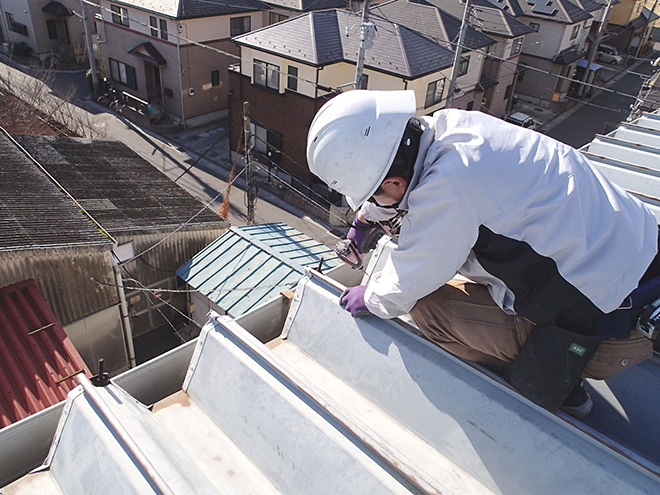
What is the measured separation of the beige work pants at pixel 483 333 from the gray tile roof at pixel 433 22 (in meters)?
20.9

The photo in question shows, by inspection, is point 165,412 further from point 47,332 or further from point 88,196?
point 88,196

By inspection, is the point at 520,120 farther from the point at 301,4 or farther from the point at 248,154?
the point at 248,154

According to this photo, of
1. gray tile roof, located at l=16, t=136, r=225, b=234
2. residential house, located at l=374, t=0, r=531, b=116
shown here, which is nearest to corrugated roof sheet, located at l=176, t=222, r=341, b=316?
gray tile roof, located at l=16, t=136, r=225, b=234

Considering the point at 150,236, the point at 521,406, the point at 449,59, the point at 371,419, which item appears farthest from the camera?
the point at 449,59

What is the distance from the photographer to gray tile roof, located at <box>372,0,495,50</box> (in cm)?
2233

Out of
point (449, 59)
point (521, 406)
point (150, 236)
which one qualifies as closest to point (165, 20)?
point (449, 59)

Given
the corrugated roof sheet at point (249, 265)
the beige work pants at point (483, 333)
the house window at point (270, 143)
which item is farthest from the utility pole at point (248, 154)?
the beige work pants at point (483, 333)

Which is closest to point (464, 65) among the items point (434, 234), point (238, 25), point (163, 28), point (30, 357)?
point (238, 25)

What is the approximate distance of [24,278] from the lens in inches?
311

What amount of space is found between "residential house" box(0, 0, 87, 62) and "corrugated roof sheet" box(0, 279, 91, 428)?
99.5 feet

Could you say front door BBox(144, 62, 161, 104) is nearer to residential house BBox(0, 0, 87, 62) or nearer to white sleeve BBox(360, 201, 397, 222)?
residential house BBox(0, 0, 87, 62)

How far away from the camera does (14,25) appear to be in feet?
109

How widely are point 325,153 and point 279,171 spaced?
18787 mm

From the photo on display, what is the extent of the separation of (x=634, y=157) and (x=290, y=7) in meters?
23.6
